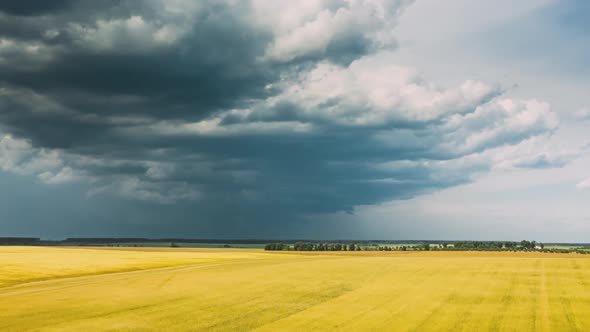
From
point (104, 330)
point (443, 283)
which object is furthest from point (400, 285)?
point (104, 330)

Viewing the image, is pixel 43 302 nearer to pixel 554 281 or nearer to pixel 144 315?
pixel 144 315

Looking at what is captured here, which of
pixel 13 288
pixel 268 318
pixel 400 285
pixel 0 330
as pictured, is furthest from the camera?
pixel 400 285

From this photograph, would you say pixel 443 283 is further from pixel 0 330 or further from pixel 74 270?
pixel 74 270

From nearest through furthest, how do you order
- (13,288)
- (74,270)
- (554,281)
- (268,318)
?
(268,318) < (13,288) < (554,281) < (74,270)

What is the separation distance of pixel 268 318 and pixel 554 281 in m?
33.3

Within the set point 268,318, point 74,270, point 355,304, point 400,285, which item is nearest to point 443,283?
point 400,285

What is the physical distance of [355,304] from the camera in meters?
27.6

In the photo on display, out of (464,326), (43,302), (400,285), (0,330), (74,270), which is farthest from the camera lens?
(74,270)

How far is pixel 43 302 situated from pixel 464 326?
22.8 m

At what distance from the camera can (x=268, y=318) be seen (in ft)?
75.1

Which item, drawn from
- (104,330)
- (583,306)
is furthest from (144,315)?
(583,306)

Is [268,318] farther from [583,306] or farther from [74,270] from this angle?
[74,270]

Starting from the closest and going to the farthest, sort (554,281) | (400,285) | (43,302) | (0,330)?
(0,330), (43,302), (400,285), (554,281)

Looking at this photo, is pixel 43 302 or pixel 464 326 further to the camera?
pixel 43 302
